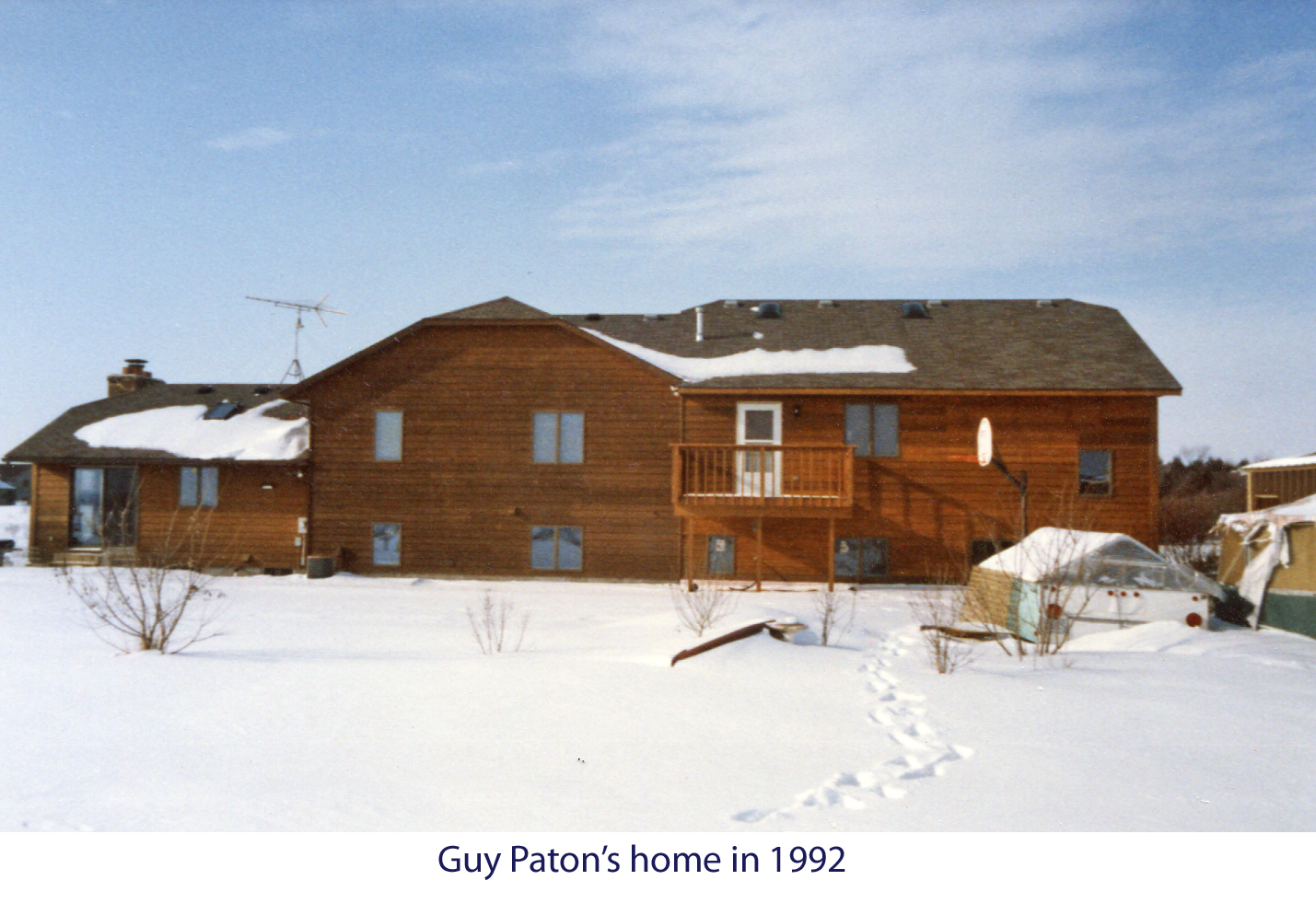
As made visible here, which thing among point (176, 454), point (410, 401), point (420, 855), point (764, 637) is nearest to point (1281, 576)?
point (764, 637)

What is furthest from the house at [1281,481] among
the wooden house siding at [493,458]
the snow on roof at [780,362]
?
the wooden house siding at [493,458]

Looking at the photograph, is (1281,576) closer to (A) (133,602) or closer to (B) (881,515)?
(B) (881,515)

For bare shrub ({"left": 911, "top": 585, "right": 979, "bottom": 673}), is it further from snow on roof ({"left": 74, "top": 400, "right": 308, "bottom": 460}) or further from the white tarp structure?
snow on roof ({"left": 74, "top": 400, "right": 308, "bottom": 460})

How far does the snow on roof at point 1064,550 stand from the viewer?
10547 millimetres

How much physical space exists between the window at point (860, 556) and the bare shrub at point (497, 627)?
734cm

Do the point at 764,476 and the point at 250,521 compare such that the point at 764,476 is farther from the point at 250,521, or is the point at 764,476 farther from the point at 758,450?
the point at 250,521

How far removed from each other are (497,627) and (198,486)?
493 inches

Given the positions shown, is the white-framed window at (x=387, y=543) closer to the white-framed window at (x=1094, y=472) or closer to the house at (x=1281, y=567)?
the white-framed window at (x=1094, y=472)

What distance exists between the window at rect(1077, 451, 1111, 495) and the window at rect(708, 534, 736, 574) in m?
7.09

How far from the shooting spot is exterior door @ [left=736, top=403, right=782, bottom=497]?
1659 centimetres

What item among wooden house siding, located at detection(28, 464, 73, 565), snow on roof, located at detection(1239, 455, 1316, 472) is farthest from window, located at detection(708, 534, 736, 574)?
wooden house siding, located at detection(28, 464, 73, 565)

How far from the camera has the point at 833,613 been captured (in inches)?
473

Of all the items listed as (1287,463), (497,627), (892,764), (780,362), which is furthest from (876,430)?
(892,764)

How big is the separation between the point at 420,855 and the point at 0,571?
19753 mm
